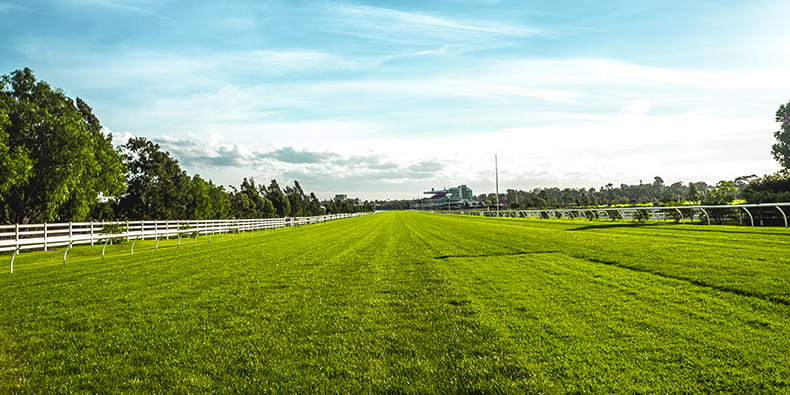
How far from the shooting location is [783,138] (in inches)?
2576

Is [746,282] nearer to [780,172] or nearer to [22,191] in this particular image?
[780,172]

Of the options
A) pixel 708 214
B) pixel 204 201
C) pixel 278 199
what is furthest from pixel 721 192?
pixel 278 199

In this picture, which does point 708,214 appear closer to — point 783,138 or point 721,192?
point 721,192

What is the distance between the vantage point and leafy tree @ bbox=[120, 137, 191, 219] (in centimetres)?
5250

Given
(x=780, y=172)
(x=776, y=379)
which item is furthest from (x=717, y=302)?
(x=780, y=172)

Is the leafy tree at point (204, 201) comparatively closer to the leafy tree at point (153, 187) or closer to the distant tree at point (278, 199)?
the leafy tree at point (153, 187)

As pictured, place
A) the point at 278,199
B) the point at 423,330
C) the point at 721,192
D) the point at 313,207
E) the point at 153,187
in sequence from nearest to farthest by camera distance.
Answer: the point at 423,330
the point at 721,192
the point at 153,187
the point at 278,199
the point at 313,207

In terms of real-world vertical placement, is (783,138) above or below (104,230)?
above

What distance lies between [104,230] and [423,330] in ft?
71.3

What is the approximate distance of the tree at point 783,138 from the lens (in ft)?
210

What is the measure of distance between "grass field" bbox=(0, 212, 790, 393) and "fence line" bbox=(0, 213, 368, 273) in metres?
6.29

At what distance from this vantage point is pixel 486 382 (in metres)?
3.85

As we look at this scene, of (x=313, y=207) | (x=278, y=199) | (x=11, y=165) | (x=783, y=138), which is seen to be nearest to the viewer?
(x=11, y=165)

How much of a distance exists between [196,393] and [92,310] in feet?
16.2
